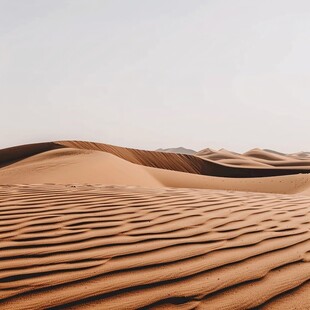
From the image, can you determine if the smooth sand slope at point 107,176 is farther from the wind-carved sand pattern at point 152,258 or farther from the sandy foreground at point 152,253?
the wind-carved sand pattern at point 152,258

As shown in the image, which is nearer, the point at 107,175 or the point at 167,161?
the point at 107,175

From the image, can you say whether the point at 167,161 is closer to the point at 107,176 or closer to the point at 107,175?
the point at 107,175

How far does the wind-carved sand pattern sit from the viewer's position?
1.77 metres

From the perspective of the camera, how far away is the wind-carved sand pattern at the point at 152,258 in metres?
1.77

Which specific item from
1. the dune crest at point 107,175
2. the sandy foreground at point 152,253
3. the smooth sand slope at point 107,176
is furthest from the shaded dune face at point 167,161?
the sandy foreground at point 152,253

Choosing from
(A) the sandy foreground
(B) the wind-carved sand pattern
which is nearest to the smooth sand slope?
(A) the sandy foreground

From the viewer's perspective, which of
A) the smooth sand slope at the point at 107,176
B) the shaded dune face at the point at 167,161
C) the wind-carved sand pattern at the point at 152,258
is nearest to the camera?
the wind-carved sand pattern at the point at 152,258

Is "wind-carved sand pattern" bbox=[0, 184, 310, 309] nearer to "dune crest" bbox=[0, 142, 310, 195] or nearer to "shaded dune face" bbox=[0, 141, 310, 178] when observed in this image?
"dune crest" bbox=[0, 142, 310, 195]

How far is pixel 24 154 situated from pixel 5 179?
29.1 feet

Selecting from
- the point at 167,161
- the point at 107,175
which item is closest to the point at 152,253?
the point at 107,175

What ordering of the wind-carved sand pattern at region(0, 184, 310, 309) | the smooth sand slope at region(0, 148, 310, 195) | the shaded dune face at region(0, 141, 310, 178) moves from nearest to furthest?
the wind-carved sand pattern at region(0, 184, 310, 309)
the smooth sand slope at region(0, 148, 310, 195)
the shaded dune face at region(0, 141, 310, 178)

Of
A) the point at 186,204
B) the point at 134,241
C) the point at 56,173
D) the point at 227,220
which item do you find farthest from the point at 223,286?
the point at 56,173

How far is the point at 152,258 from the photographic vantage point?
2.21m

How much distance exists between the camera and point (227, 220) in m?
3.19
